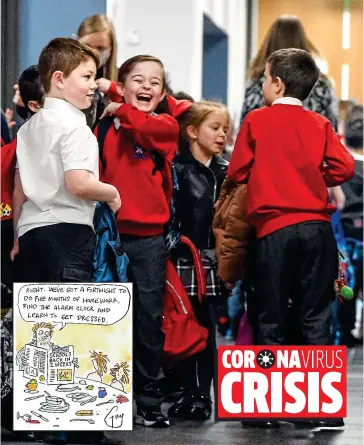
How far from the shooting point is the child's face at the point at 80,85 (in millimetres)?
3547

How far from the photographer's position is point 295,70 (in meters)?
3.88

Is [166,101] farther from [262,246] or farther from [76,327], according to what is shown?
[76,327]

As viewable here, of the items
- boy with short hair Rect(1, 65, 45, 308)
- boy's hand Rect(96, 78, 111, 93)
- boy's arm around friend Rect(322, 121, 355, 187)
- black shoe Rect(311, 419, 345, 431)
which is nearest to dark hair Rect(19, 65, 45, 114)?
boy with short hair Rect(1, 65, 45, 308)

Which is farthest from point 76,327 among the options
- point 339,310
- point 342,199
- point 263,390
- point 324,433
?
point 339,310

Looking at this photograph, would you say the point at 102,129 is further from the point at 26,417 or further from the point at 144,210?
the point at 26,417

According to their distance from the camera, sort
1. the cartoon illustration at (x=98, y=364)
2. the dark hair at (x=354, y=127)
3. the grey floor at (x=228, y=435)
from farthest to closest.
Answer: the dark hair at (x=354, y=127) < the grey floor at (x=228, y=435) < the cartoon illustration at (x=98, y=364)

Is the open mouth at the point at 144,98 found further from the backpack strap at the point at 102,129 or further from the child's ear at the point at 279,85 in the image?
the child's ear at the point at 279,85

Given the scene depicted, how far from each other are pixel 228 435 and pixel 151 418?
253 millimetres

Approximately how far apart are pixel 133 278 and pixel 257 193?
44 cm

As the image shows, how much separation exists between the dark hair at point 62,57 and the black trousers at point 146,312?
0.55 metres

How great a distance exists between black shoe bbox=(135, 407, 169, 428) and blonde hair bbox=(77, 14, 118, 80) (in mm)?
1004

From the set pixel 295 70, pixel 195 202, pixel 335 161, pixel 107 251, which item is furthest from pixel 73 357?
pixel 295 70

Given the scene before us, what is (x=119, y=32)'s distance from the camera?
155 inches

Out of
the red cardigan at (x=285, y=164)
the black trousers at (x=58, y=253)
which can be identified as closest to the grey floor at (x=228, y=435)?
the black trousers at (x=58, y=253)
